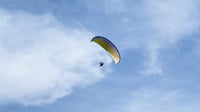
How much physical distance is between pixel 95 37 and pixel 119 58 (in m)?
4.94

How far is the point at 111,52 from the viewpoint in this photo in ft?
313

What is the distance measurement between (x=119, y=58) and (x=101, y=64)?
3.34 meters

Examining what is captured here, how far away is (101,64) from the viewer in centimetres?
9619

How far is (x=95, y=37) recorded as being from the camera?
92.5m

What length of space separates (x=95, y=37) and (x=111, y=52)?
427 cm

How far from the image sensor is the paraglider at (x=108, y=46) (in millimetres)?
93500

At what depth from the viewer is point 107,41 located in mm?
93625

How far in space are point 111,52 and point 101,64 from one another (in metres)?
2.44

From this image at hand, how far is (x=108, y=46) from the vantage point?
9450 centimetres

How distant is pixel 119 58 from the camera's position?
94.3m

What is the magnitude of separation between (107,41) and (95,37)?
Answer: 2130mm

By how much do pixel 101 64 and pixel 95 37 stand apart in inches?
214

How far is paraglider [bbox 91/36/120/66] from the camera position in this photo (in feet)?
307
